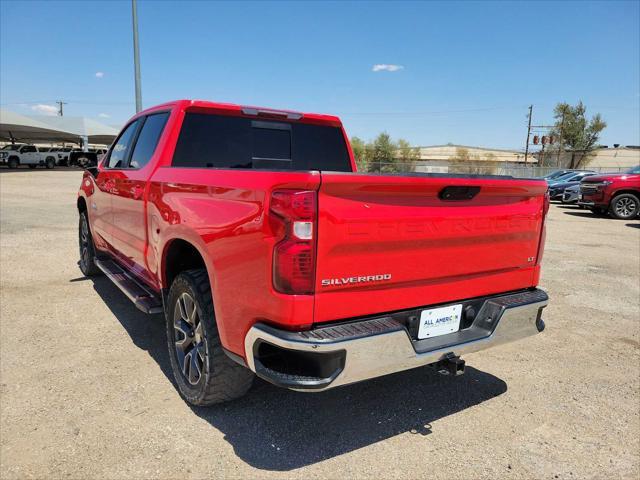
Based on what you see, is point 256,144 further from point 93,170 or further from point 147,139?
point 93,170

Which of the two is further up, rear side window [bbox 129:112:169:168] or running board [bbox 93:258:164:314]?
rear side window [bbox 129:112:169:168]

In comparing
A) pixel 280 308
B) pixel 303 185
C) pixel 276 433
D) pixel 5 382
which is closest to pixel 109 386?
pixel 5 382

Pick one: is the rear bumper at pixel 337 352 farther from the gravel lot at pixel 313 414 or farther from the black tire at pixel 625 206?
the black tire at pixel 625 206

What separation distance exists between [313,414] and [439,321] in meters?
1.06

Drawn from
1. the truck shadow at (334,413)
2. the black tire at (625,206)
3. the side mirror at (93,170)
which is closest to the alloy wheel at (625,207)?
the black tire at (625,206)

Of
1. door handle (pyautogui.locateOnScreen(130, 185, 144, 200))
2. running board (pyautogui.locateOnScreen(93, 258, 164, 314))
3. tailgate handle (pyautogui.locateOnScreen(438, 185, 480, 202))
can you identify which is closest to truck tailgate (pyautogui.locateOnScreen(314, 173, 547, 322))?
tailgate handle (pyautogui.locateOnScreen(438, 185, 480, 202))

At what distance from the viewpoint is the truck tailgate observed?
2.19 meters

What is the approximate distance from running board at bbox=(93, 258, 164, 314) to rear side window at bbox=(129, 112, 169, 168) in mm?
1038

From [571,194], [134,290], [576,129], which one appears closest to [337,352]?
[134,290]

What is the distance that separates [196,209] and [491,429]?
7.54 ft

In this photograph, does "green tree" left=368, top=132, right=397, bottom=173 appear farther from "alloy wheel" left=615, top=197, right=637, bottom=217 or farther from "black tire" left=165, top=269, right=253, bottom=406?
"black tire" left=165, top=269, right=253, bottom=406

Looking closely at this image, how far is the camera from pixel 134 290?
3.93 metres

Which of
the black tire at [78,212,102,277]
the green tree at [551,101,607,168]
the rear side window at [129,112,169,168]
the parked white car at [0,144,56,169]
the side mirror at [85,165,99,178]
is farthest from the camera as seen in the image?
the green tree at [551,101,607,168]

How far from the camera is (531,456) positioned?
268cm
